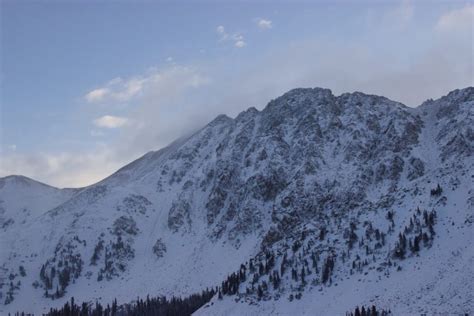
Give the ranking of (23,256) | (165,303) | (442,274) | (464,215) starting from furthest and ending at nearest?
(23,256), (165,303), (464,215), (442,274)

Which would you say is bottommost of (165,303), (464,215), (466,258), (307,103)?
(165,303)

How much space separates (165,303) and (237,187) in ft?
193

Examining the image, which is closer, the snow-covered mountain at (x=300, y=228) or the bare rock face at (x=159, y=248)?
the snow-covered mountain at (x=300, y=228)

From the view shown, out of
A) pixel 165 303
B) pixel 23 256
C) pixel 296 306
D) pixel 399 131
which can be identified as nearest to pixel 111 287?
pixel 165 303

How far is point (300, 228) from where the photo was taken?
108m

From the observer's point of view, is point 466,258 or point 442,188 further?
point 442,188

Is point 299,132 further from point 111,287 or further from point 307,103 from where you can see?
point 111,287

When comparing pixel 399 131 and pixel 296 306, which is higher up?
pixel 399 131

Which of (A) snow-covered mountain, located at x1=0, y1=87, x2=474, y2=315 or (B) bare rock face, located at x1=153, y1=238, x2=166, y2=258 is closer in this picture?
(A) snow-covered mountain, located at x1=0, y1=87, x2=474, y2=315

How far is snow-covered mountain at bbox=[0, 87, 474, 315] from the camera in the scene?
7894 centimetres

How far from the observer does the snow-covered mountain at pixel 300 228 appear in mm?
78938

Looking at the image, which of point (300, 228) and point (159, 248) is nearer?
point (300, 228)

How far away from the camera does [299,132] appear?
181 metres

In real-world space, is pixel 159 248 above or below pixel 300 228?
below
